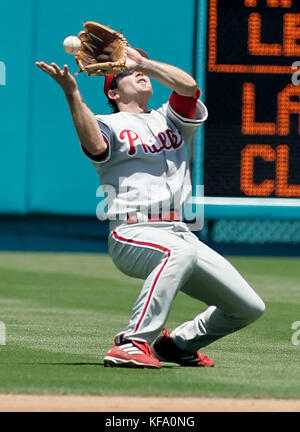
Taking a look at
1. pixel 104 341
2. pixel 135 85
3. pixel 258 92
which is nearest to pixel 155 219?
pixel 135 85

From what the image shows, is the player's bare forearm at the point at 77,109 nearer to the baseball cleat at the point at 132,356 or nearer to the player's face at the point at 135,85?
the player's face at the point at 135,85

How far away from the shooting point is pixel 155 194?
17.6ft

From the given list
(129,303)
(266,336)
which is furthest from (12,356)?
(129,303)

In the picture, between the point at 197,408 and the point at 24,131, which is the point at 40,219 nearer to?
the point at 24,131

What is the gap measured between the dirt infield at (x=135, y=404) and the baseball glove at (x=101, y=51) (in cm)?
172

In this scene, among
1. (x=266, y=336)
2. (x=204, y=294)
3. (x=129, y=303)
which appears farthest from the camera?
(x=129, y=303)

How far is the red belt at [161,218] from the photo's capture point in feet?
17.5

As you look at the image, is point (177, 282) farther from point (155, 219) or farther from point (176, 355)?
point (176, 355)

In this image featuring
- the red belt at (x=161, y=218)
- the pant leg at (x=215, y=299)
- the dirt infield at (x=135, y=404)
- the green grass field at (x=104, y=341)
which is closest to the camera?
the dirt infield at (x=135, y=404)

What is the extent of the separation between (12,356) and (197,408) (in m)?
1.65

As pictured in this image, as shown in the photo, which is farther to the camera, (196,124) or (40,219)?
(40,219)

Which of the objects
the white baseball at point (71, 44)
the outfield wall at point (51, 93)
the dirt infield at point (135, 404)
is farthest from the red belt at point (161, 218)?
the outfield wall at point (51, 93)

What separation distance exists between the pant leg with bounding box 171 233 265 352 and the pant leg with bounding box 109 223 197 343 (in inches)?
4.5

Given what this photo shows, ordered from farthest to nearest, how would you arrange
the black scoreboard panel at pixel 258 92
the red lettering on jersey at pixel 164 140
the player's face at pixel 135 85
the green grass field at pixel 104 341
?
1. the black scoreboard panel at pixel 258 92
2. the player's face at pixel 135 85
3. the red lettering on jersey at pixel 164 140
4. the green grass field at pixel 104 341
